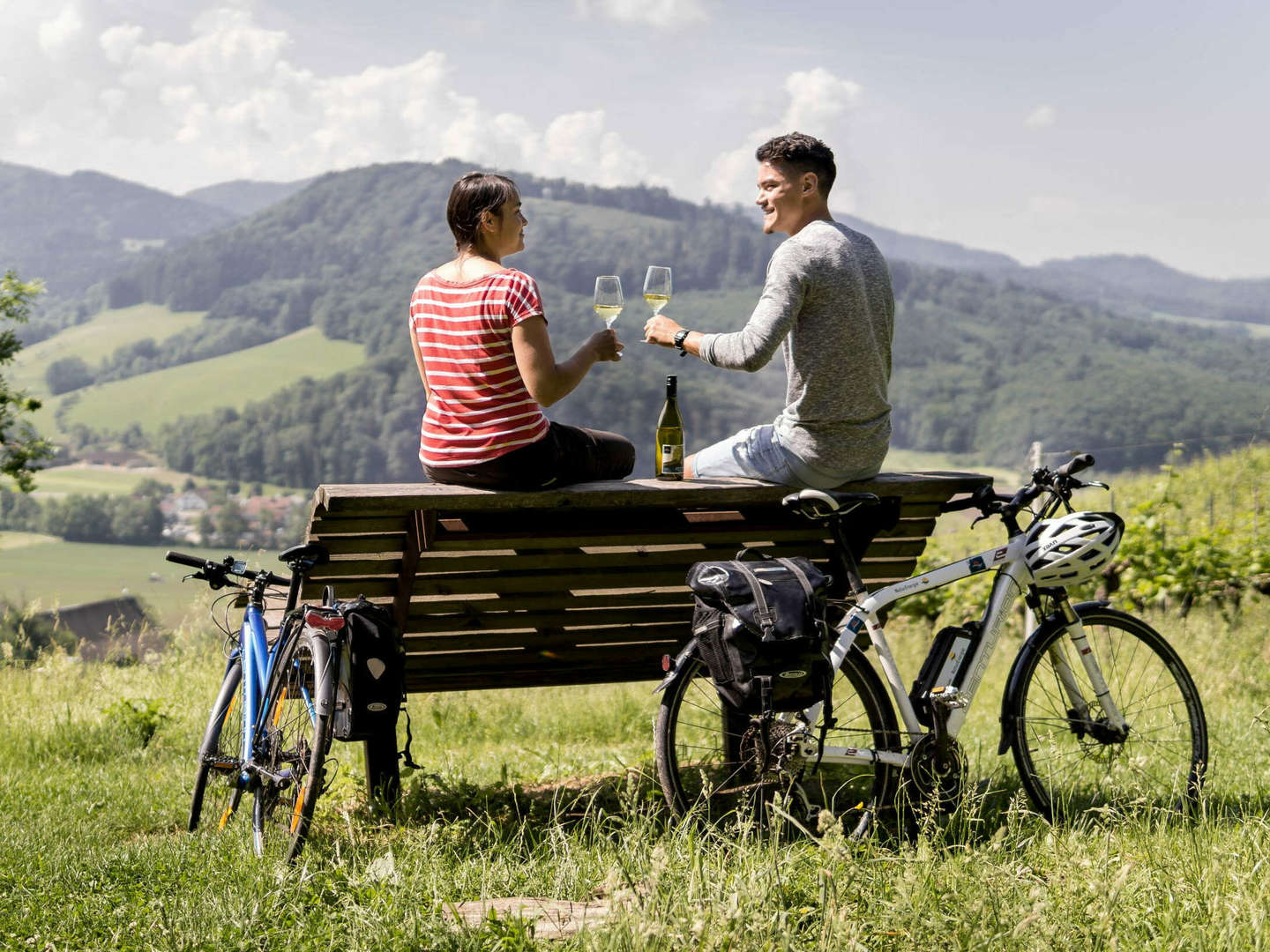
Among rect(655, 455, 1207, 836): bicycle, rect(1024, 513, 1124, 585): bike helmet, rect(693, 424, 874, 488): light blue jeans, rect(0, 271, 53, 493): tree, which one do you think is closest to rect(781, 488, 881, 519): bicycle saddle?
rect(655, 455, 1207, 836): bicycle

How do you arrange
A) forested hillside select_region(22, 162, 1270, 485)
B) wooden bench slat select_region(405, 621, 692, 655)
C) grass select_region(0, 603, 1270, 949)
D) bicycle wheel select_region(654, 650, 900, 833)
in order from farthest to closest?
forested hillside select_region(22, 162, 1270, 485), wooden bench slat select_region(405, 621, 692, 655), bicycle wheel select_region(654, 650, 900, 833), grass select_region(0, 603, 1270, 949)

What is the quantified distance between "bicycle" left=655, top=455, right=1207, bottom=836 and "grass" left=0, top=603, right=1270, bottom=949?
17 cm

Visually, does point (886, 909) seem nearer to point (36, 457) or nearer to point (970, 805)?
point (970, 805)

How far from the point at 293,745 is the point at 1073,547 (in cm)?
258

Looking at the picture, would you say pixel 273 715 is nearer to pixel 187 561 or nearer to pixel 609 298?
pixel 187 561

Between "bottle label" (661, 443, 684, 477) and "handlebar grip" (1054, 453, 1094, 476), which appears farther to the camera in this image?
"bottle label" (661, 443, 684, 477)

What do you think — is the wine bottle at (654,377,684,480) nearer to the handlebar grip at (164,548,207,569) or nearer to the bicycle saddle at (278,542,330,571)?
the bicycle saddle at (278,542,330,571)

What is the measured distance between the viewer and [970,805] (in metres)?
3.79

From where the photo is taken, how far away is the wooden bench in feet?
12.5

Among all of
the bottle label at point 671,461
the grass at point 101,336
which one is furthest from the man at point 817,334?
the grass at point 101,336

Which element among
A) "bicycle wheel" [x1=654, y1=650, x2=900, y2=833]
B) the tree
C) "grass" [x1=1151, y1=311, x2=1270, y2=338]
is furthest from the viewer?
"grass" [x1=1151, y1=311, x2=1270, y2=338]

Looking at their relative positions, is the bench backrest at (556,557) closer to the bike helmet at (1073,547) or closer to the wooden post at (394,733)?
the wooden post at (394,733)

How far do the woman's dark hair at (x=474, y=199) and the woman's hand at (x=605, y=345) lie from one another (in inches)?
20.2

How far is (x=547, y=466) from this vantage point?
3.88 metres
